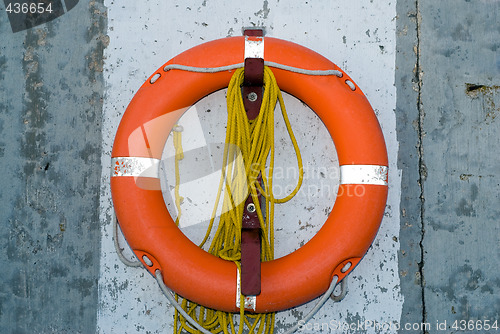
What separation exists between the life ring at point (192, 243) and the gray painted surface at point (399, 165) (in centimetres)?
23

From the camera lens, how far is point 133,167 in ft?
5.08

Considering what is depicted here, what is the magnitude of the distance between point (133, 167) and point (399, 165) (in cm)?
84

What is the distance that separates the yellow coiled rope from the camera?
1537 mm

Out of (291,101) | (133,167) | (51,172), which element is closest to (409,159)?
(291,101)

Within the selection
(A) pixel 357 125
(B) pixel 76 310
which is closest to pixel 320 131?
(A) pixel 357 125

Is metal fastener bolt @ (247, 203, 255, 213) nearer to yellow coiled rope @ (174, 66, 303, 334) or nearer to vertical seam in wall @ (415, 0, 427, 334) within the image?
yellow coiled rope @ (174, 66, 303, 334)

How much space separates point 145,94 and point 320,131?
56 centimetres

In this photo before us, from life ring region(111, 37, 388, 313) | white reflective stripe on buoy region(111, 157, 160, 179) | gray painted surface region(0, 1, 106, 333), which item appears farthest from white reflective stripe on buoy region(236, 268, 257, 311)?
gray painted surface region(0, 1, 106, 333)

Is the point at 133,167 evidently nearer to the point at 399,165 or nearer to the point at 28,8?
the point at 28,8

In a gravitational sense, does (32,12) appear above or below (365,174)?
above

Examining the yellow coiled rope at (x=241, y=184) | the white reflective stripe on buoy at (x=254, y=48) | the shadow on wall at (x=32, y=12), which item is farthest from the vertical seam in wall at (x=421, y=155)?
the shadow on wall at (x=32, y=12)

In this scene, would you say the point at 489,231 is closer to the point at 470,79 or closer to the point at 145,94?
the point at 470,79

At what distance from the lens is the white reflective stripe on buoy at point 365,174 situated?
1.53m

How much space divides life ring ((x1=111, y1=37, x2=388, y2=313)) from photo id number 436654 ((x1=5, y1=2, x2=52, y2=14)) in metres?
0.52
